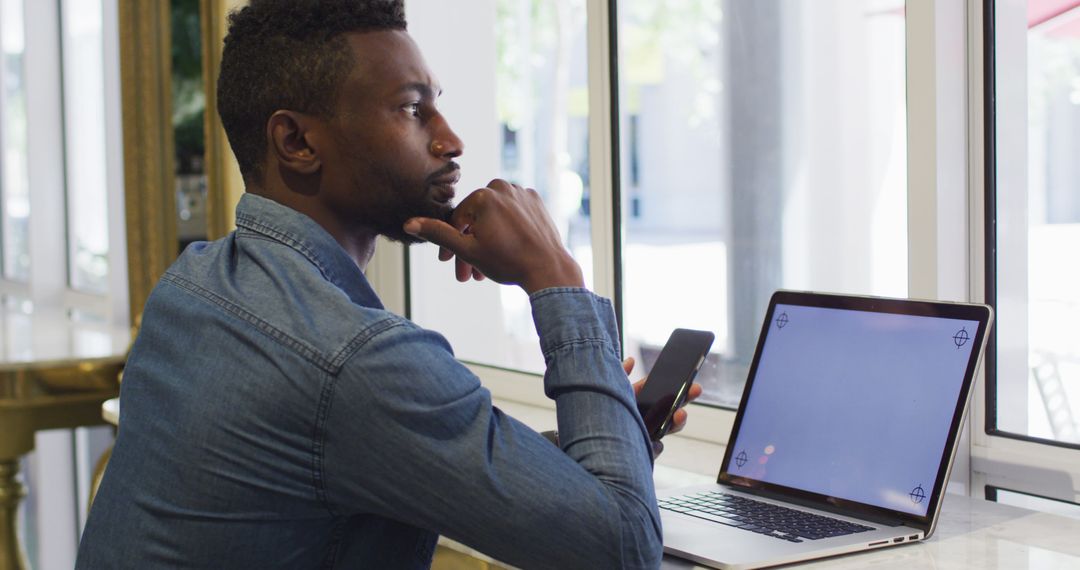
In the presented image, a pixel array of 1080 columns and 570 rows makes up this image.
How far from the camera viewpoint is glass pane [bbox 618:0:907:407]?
1738 millimetres

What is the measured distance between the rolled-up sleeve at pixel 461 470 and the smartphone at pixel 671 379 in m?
0.28

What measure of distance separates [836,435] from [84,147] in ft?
10.4

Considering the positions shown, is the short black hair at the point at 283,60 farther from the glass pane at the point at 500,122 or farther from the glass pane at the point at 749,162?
the glass pane at the point at 500,122

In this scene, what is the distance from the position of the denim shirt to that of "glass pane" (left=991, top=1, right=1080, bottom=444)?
65 centimetres

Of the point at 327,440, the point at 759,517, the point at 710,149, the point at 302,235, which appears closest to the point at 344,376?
the point at 327,440

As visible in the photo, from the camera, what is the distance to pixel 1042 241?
141 centimetres

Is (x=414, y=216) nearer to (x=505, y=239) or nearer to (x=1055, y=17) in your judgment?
(x=505, y=239)

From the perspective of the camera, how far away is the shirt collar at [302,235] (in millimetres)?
996

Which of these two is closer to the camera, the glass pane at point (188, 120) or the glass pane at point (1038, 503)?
the glass pane at point (1038, 503)

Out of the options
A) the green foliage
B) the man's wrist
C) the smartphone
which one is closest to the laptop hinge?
the smartphone

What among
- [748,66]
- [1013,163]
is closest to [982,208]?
[1013,163]

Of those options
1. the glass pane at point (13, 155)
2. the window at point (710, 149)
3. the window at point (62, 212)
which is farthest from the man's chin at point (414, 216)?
the glass pane at point (13, 155)

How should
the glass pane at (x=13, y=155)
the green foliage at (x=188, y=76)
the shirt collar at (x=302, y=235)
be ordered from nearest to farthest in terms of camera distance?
1. the shirt collar at (x=302, y=235)
2. the green foliage at (x=188, y=76)
3. the glass pane at (x=13, y=155)

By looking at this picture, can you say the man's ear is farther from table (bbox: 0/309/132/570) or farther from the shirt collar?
table (bbox: 0/309/132/570)
